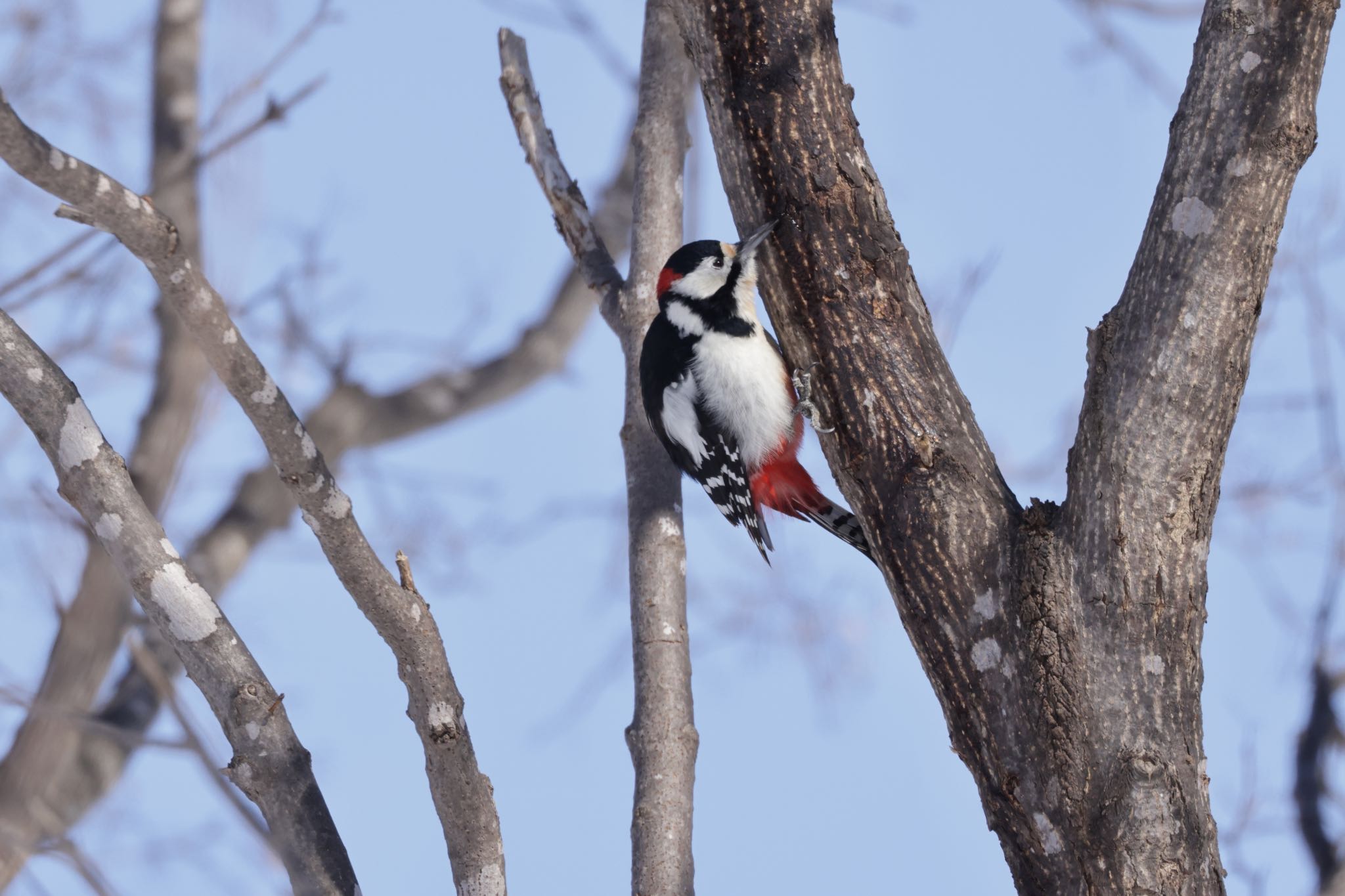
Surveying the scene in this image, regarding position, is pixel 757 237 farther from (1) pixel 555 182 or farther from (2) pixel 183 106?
(2) pixel 183 106

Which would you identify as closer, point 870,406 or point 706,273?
point 870,406

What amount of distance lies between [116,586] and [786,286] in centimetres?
216

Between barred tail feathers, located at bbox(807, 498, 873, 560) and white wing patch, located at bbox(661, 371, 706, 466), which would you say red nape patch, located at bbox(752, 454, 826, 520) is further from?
white wing patch, located at bbox(661, 371, 706, 466)

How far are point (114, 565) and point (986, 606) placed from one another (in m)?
1.58

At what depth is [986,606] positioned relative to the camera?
2.09 meters

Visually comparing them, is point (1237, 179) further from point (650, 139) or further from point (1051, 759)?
point (650, 139)

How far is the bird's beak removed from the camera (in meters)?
2.34

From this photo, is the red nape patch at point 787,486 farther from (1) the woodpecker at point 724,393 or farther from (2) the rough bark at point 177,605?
(2) the rough bark at point 177,605

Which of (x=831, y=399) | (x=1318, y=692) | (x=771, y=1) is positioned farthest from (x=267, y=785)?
(x=1318, y=692)

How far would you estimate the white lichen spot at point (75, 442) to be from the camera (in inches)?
78.2

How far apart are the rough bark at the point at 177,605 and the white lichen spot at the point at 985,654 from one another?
1.17 meters

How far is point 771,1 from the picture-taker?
7.62ft

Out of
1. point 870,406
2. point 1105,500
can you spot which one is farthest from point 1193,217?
point 870,406

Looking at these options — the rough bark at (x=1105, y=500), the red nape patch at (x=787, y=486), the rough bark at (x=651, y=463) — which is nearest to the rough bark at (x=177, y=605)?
the rough bark at (x=651, y=463)
